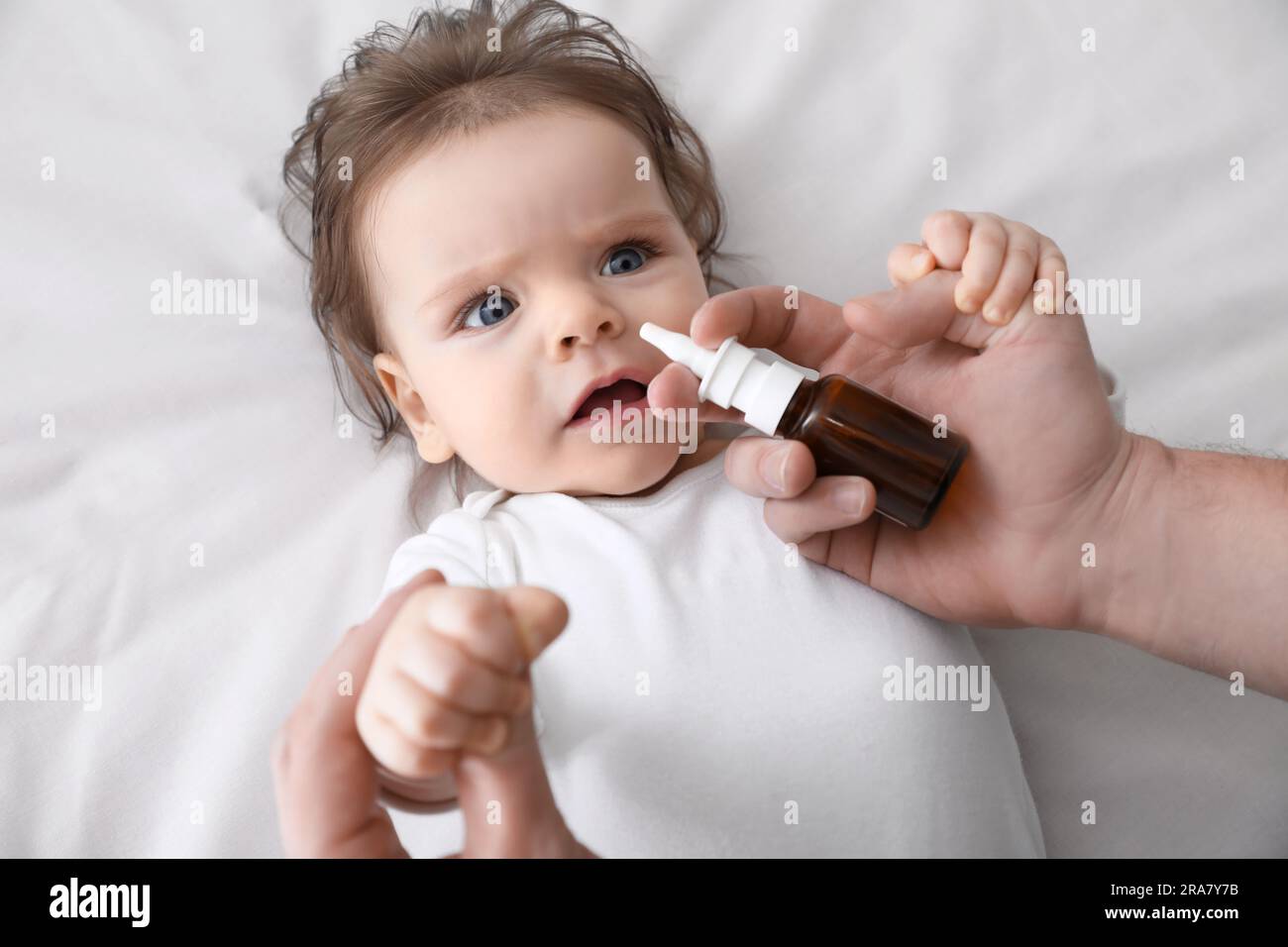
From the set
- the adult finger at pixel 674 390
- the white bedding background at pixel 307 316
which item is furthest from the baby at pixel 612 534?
the white bedding background at pixel 307 316

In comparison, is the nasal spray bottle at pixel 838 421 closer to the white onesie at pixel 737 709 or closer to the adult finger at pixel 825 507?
the adult finger at pixel 825 507

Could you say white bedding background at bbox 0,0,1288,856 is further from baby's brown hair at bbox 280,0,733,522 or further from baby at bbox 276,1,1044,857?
baby at bbox 276,1,1044,857

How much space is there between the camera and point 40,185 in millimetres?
1670

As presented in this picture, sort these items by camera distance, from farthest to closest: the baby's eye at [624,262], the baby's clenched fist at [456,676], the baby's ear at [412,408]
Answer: the baby's ear at [412,408] → the baby's eye at [624,262] → the baby's clenched fist at [456,676]

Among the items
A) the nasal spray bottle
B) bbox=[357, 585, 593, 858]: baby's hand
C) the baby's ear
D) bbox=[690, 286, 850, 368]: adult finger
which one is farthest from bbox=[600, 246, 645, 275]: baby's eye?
bbox=[357, 585, 593, 858]: baby's hand

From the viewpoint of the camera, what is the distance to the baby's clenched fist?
0.81 metres

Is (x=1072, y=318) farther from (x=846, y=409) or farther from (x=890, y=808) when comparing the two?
(x=890, y=808)

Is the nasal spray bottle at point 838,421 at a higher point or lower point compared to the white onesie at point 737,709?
higher

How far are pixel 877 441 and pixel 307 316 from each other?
0.97 m

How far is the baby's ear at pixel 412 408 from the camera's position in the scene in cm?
149

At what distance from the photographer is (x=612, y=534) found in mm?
1337

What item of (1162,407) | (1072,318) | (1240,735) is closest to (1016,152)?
Result: (1162,407)

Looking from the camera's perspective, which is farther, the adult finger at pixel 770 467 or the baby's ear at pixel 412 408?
the baby's ear at pixel 412 408

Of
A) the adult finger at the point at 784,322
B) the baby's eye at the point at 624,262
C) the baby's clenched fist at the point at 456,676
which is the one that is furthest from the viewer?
the baby's eye at the point at 624,262
